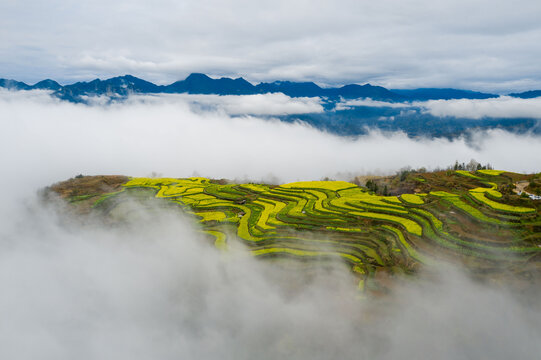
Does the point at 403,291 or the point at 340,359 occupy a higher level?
the point at 403,291

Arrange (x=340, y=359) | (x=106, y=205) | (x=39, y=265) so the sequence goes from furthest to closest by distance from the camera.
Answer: (x=106, y=205) → (x=39, y=265) → (x=340, y=359)

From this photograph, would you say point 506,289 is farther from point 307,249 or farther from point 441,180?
point 441,180

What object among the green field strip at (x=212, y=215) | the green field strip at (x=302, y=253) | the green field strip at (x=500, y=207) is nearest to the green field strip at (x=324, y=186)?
the green field strip at (x=212, y=215)

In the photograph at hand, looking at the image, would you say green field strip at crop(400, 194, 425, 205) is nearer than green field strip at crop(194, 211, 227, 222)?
Yes

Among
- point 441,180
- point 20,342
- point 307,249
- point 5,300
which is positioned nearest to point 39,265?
point 5,300

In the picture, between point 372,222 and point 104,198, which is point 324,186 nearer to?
point 372,222

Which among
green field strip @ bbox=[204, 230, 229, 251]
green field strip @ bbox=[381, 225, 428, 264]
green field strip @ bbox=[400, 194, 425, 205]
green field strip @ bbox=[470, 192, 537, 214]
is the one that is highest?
green field strip @ bbox=[470, 192, 537, 214]

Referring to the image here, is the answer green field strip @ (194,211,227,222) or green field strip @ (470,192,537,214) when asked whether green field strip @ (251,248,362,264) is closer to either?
green field strip @ (194,211,227,222)

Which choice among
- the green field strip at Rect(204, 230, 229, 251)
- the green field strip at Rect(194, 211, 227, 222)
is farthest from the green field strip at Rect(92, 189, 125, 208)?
the green field strip at Rect(204, 230, 229, 251)
